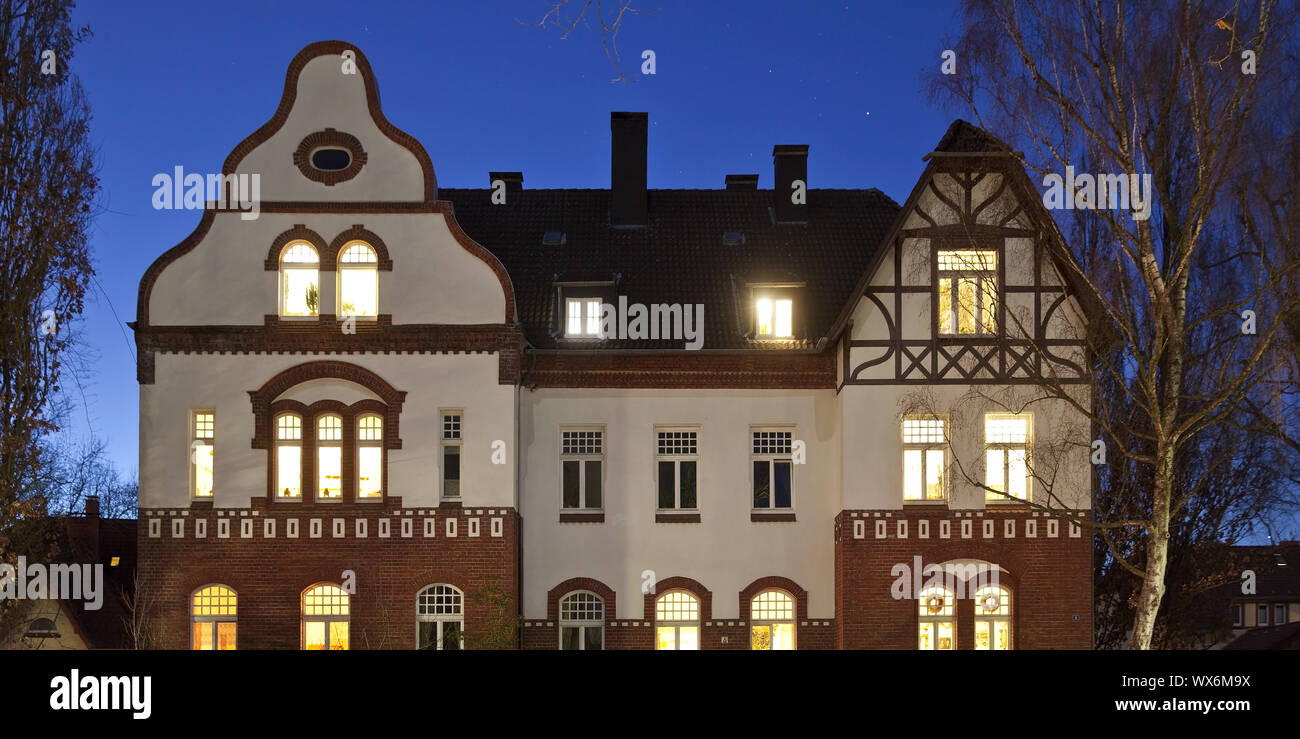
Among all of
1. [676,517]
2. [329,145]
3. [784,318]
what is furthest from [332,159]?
[676,517]

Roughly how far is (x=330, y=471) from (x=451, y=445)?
2.33 meters

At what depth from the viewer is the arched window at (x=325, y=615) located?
22.8m

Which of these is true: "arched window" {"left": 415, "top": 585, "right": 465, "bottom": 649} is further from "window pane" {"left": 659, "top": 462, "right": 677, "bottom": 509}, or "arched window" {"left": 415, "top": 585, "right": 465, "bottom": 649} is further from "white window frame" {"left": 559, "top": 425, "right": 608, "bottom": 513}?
"window pane" {"left": 659, "top": 462, "right": 677, "bottom": 509}

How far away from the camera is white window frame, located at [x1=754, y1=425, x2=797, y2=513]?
24172mm

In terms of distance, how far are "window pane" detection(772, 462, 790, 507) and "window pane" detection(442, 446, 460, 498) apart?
20.4ft

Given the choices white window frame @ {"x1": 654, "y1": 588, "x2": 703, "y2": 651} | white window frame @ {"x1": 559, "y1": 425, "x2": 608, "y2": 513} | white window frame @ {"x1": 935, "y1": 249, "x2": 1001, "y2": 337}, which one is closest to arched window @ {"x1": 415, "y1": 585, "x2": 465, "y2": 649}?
white window frame @ {"x1": 559, "y1": 425, "x2": 608, "y2": 513}

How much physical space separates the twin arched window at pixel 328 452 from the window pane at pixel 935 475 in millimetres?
10381

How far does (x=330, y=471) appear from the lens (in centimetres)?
2316

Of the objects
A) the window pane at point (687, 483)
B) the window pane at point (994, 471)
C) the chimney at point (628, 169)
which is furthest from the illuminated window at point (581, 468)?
the window pane at point (994, 471)

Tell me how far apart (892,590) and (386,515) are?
9528 mm

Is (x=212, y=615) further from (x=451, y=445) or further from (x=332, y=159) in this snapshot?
(x=332, y=159)

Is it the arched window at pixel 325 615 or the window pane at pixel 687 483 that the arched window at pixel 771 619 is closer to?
the window pane at pixel 687 483

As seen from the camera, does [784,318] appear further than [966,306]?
Yes
